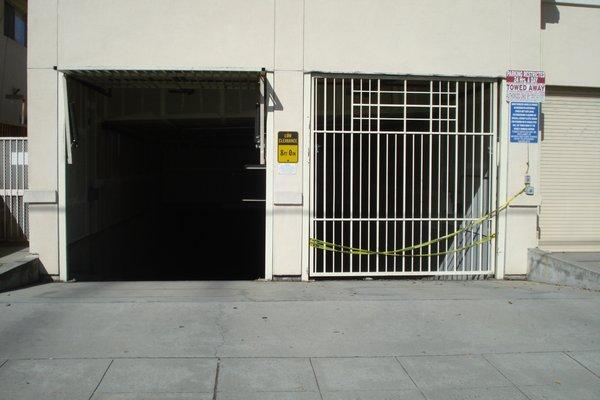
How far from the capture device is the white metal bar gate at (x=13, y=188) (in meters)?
10.6

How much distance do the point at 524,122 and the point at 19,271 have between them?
23.3ft

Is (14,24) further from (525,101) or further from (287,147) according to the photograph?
(525,101)

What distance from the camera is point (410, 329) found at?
6.37m

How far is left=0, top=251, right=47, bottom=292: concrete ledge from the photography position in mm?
7742

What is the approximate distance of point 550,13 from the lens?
9.20 meters

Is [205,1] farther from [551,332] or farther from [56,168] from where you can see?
[551,332]

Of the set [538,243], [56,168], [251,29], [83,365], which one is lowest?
[83,365]

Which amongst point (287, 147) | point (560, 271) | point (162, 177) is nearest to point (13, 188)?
point (287, 147)

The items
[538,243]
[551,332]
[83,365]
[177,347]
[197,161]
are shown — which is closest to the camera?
[83,365]

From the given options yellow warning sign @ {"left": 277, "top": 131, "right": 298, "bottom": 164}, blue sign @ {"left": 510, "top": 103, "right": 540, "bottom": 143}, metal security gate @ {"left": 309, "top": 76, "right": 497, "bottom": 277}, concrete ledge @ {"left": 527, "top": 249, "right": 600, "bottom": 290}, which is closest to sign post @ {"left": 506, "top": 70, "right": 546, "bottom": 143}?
blue sign @ {"left": 510, "top": 103, "right": 540, "bottom": 143}

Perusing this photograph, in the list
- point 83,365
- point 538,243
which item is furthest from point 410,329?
point 538,243

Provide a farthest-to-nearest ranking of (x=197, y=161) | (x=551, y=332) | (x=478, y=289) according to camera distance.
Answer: (x=197, y=161) → (x=478, y=289) → (x=551, y=332)

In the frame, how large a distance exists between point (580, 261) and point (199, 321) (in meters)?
5.43

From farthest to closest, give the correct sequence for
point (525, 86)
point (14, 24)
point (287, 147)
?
point (14, 24) → point (525, 86) → point (287, 147)
